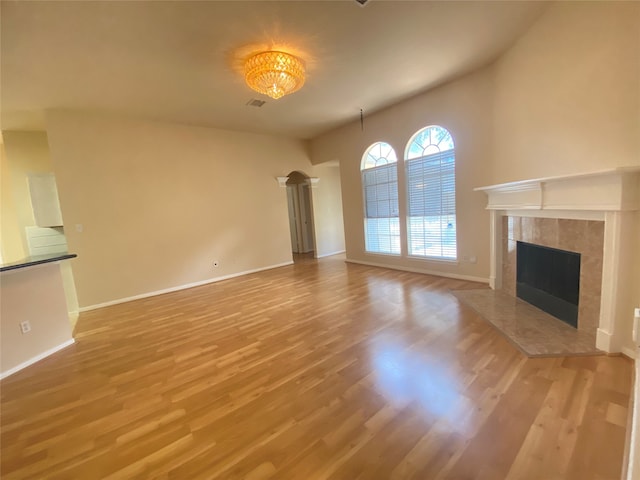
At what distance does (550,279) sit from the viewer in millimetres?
2865

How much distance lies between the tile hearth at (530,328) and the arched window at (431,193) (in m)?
1.21

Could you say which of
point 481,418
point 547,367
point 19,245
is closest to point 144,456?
point 481,418

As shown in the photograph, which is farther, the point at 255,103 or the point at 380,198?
the point at 380,198

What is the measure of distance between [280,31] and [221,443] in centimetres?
332

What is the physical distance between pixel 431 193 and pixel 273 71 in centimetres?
309

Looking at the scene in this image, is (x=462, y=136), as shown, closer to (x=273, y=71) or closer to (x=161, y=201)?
(x=273, y=71)

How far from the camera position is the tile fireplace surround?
198 centimetres

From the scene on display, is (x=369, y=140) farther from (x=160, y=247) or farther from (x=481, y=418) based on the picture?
(x=481, y=418)

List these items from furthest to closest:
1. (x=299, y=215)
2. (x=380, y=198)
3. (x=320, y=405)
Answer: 1. (x=299, y=215)
2. (x=380, y=198)
3. (x=320, y=405)

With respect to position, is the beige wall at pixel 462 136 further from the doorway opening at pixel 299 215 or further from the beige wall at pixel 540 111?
the doorway opening at pixel 299 215

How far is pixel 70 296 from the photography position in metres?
4.28

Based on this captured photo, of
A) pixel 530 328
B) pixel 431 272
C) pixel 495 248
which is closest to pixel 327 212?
pixel 431 272

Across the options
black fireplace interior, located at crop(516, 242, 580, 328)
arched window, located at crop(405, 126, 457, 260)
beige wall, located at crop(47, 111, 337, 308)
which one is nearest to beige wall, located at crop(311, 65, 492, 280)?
arched window, located at crop(405, 126, 457, 260)

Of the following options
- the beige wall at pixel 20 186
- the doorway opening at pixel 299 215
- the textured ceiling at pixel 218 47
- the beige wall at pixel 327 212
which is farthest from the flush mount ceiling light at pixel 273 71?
the doorway opening at pixel 299 215
